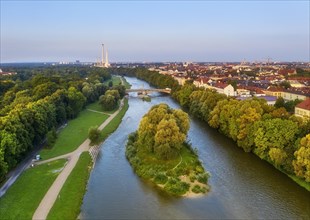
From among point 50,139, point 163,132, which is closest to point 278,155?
point 163,132

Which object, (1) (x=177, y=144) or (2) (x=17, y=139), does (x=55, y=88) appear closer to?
(2) (x=17, y=139)

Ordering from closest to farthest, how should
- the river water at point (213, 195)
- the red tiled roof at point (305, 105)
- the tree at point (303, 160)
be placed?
the river water at point (213, 195) < the tree at point (303, 160) < the red tiled roof at point (305, 105)

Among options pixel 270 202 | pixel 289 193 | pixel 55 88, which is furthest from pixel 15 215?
pixel 55 88

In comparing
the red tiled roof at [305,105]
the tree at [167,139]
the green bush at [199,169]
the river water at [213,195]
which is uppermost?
the red tiled roof at [305,105]

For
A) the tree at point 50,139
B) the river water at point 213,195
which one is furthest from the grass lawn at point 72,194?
the tree at point 50,139

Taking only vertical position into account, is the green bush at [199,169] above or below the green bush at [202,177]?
above

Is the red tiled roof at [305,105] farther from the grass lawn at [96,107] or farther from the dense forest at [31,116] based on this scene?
the grass lawn at [96,107]
